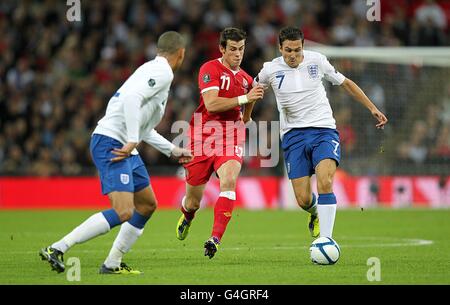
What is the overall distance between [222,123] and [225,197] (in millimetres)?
1065

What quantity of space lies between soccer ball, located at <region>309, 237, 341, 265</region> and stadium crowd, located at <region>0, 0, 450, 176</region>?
12.8 meters

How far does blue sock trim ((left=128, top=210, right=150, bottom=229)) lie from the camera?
8.92 m

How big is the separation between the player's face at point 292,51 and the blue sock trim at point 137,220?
103 inches

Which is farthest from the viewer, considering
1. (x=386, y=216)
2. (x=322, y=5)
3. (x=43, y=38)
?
(x=322, y=5)

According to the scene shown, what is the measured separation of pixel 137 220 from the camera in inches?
352

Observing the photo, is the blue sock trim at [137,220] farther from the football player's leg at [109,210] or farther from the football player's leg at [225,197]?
the football player's leg at [225,197]

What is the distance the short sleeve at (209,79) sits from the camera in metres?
10.7

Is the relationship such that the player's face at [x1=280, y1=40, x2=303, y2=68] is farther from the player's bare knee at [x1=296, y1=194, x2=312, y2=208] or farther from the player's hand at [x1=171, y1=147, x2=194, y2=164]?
the player's hand at [x1=171, y1=147, x2=194, y2=164]

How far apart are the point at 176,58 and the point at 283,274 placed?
2.24 m

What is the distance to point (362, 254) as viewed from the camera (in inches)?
433

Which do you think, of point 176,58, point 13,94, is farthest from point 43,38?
point 176,58

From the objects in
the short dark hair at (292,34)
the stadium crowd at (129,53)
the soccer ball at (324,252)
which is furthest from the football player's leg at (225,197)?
the stadium crowd at (129,53)

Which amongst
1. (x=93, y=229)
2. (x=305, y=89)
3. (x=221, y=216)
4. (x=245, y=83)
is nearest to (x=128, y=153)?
(x=93, y=229)

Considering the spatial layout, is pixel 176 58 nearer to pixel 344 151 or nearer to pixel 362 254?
pixel 362 254
